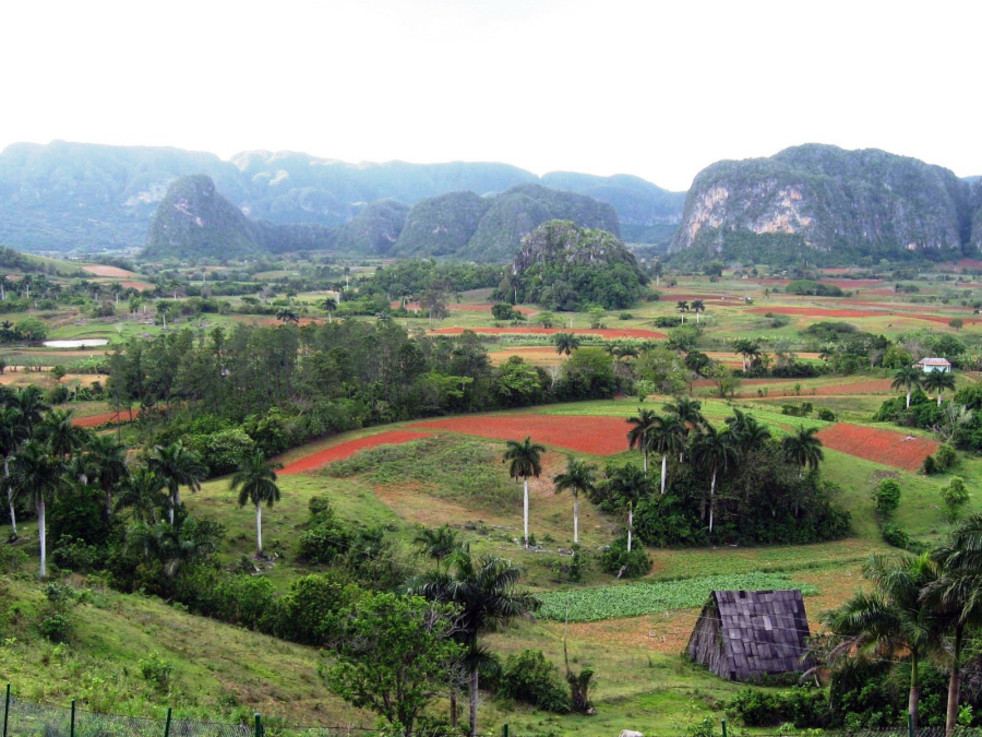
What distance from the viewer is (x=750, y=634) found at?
26.2 metres

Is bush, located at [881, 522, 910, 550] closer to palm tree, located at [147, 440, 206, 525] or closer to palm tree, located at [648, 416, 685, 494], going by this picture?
palm tree, located at [648, 416, 685, 494]

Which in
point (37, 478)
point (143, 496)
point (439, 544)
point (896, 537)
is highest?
point (37, 478)

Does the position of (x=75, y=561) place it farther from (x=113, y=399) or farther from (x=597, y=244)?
(x=597, y=244)

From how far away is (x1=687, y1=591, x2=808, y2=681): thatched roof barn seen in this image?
25.6m

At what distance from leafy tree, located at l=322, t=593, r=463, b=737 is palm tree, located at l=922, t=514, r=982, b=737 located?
10307 mm

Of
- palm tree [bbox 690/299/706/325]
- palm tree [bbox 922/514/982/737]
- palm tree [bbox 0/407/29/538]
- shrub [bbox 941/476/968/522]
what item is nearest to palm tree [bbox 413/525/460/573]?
palm tree [bbox 922/514/982/737]

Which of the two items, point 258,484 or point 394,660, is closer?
point 394,660

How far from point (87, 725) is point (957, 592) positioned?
53.9 ft

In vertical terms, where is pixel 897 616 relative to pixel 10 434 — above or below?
above

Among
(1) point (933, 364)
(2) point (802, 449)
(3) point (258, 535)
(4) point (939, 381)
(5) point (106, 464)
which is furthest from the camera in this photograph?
(1) point (933, 364)

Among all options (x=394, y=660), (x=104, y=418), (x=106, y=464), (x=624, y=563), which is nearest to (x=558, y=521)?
(x=624, y=563)

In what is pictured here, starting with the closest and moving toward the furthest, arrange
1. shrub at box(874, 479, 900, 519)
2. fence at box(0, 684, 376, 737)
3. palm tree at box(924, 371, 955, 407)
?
1. fence at box(0, 684, 376, 737)
2. shrub at box(874, 479, 900, 519)
3. palm tree at box(924, 371, 955, 407)

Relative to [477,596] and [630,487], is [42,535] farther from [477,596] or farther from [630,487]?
[630,487]

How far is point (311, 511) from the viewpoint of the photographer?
3838 centimetres
